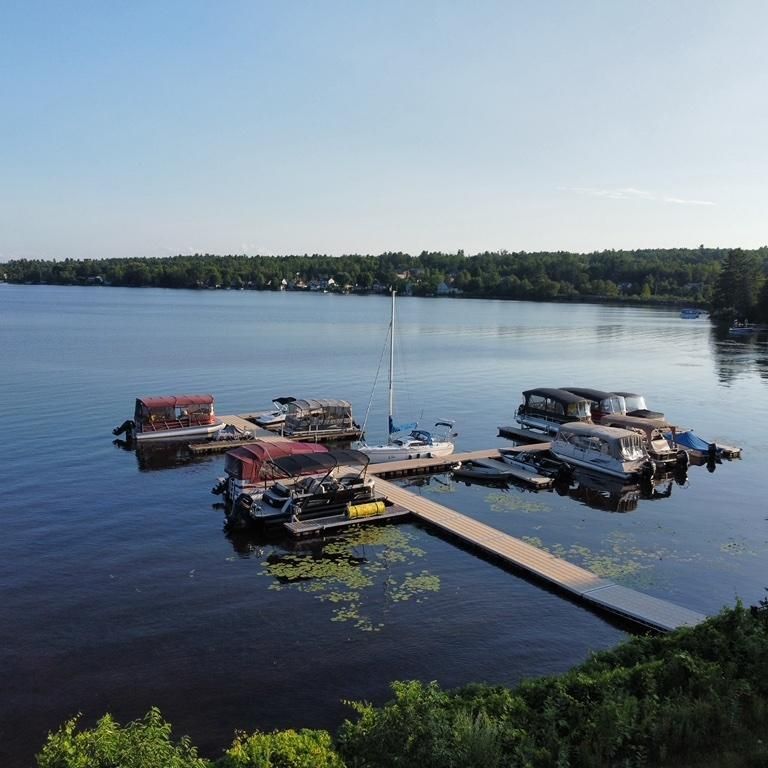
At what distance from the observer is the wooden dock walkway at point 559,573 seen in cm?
2152

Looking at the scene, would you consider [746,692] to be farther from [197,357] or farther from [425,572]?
[197,357]

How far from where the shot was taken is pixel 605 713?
35.7 ft

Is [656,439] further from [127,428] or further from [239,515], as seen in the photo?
[127,428]

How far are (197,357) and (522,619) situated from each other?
2845 inches

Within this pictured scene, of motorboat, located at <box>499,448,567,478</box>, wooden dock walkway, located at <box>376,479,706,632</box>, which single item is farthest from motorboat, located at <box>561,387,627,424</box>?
wooden dock walkway, located at <box>376,479,706,632</box>

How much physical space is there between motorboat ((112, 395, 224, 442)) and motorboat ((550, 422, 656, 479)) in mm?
22846

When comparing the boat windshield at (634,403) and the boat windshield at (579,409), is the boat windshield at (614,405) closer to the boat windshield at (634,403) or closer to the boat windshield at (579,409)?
the boat windshield at (579,409)

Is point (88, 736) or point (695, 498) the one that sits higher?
point (88, 736)

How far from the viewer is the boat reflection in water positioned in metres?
35.4

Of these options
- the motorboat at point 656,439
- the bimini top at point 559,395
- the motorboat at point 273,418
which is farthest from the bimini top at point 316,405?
the motorboat at point 656,439

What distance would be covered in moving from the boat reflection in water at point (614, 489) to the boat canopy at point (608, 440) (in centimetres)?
144

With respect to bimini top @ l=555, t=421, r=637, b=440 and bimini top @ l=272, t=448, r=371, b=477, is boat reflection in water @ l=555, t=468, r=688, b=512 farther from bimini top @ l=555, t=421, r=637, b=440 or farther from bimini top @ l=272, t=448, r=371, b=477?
bimini top @ l=272, t=448, r=371, b=477

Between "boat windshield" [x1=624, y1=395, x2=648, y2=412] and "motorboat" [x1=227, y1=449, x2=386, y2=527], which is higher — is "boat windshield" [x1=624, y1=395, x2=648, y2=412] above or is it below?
above

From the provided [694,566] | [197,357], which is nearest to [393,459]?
[694,566]
